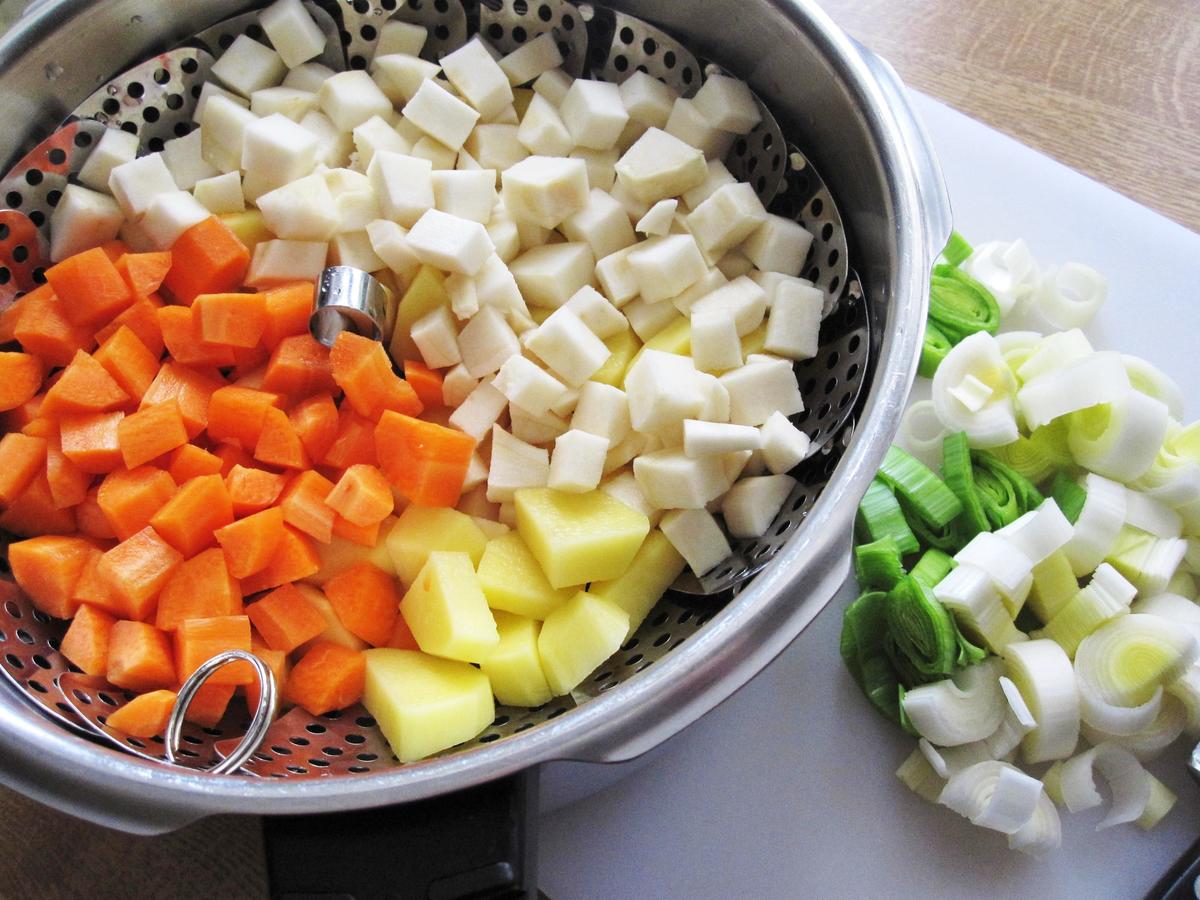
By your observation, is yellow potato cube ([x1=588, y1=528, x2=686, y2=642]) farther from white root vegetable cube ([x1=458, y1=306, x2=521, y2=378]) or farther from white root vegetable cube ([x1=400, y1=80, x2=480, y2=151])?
white root vegetable cube ([x1=400, y1=80, x2=480, y2=151])

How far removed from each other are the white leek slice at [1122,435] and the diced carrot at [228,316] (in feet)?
3.65

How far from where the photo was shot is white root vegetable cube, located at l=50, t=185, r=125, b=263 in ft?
4.18

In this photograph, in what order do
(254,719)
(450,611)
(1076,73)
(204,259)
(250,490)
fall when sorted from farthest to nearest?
(1076,73) < (204,259) < (250,490) < (450,611) < (254,719)

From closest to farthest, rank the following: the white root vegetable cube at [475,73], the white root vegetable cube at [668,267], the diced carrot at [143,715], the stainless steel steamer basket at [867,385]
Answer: the stainless steel steamer basket at [867,385] < the diced carrot at [143,715] < the white root vegetable cube at [668,267] < the white root vegetable cube at [475,73]

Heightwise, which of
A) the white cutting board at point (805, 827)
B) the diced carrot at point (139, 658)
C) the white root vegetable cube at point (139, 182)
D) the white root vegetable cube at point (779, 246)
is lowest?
the white cutting board at point (805, 827)

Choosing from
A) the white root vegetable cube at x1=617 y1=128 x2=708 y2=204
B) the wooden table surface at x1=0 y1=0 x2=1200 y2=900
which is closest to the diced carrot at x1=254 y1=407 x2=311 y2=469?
the white root vegetable cube at x1=617 y1=128 x2=708 y2=204

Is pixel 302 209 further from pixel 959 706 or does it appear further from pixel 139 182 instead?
pixel 959 706

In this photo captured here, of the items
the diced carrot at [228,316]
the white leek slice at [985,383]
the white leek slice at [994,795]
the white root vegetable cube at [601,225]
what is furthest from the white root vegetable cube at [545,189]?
the white leek slice at [994,795]

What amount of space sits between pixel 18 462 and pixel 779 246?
3.24 feet

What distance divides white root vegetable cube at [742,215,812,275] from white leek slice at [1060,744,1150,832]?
0.73 m

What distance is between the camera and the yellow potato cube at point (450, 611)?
3.48 feet

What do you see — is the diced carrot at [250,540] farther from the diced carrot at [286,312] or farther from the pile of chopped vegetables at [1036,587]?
the pile of chopped vegetables at [1036,587]

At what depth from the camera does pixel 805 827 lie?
125 centimetres

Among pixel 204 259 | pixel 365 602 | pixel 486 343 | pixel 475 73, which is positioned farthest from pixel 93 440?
pixel 475 73
